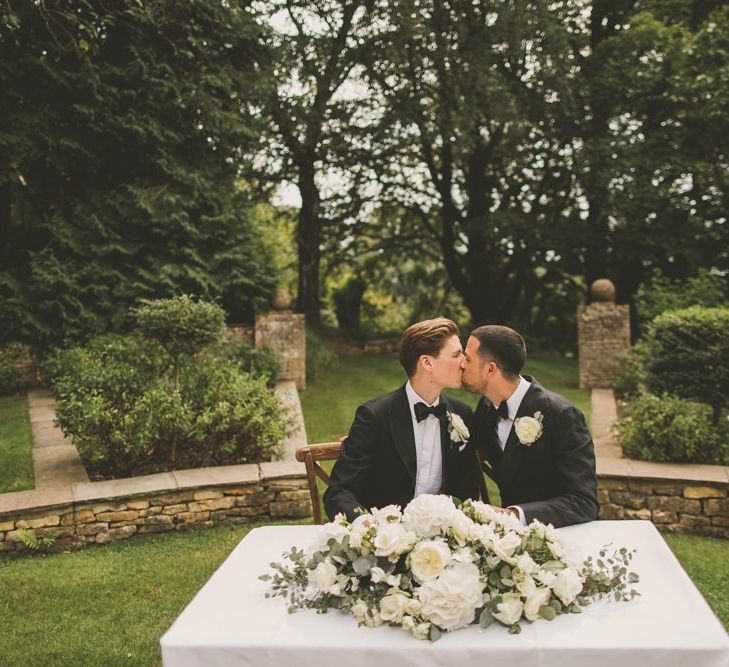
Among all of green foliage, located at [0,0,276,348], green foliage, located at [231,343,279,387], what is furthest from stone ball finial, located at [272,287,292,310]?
green foliage, located at [231,343,279,387]

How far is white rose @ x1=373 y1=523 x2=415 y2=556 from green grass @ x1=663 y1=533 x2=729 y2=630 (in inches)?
122

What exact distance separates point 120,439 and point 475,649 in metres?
4.92

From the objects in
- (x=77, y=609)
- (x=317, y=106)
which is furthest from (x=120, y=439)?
(x=317, y=106)

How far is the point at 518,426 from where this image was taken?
344cm

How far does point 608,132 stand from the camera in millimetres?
15125

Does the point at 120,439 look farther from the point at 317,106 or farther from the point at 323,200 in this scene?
the point at 323,200

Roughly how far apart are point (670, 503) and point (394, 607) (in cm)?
455

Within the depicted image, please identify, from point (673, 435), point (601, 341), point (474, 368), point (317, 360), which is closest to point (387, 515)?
point (474, 368)

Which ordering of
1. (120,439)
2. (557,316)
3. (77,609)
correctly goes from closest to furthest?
(77,609) < (120,439) < (557,316)

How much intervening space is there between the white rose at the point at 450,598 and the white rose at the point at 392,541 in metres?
0.14

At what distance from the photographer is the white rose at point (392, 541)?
2.33m

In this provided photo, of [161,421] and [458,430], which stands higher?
[458,430]

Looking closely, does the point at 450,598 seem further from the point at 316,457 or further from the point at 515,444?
the point at 316,457

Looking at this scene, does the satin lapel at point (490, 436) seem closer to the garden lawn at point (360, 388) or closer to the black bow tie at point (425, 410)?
the black bow tie at point (425, 410)
